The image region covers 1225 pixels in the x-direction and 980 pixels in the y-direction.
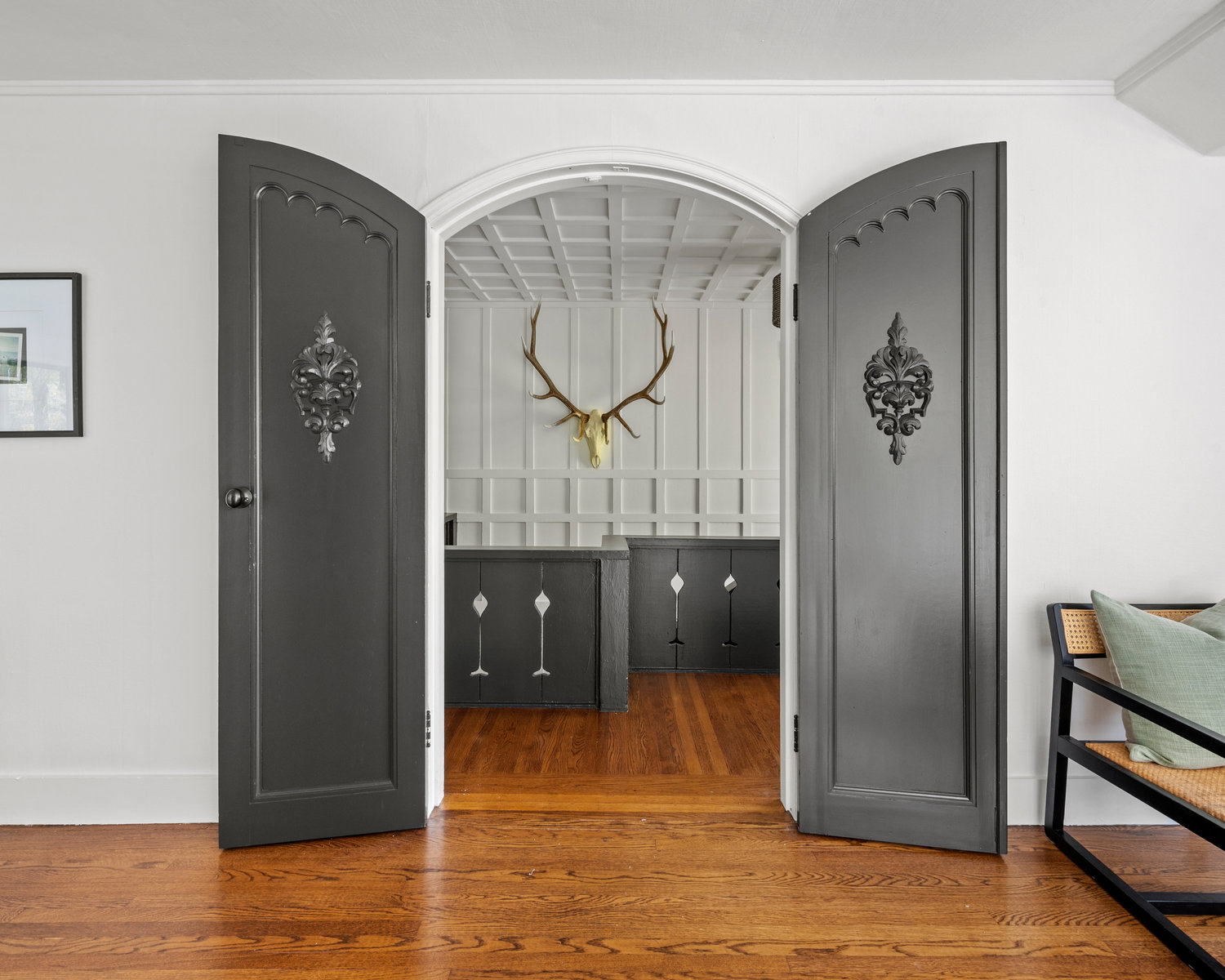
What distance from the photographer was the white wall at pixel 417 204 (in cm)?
245

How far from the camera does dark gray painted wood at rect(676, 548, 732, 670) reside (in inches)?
179

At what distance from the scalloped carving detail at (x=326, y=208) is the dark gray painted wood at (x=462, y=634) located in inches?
73.0

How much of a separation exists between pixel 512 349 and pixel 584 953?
16.0ft

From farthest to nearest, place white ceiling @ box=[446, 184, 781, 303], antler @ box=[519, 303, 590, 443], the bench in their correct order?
antler @ box=[519, 303, 590, 443] → white ceiling @ box=[446, 184, 781, 303] → the bench

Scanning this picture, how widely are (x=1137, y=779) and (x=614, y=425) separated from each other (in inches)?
176

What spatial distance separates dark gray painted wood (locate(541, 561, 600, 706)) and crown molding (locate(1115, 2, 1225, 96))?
2860 millimetres

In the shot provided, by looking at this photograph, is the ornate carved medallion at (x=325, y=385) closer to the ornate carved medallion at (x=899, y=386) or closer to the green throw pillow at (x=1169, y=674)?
the ornate carved medallion at (x=899, y=386)

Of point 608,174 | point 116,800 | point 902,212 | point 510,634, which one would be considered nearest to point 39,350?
point 116,800

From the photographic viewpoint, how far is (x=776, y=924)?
6.21ft

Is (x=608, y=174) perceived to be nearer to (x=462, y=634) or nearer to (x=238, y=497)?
(x=238, y=497)

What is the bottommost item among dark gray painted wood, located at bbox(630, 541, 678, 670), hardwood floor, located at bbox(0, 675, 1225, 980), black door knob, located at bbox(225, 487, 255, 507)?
hardwood floor, located at bbox(0, 675, 1225, 980)

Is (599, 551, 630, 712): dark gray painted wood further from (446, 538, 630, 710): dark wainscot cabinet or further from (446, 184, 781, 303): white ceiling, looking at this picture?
(446, 184, 781, 303): white ceiling

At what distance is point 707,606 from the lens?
14.9 ft

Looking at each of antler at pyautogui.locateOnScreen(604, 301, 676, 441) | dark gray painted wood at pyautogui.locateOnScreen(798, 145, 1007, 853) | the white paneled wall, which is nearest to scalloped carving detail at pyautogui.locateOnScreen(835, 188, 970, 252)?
dark gray painted wood at pyautogui.locateOnScreen(798, 145, 1007, 853)
